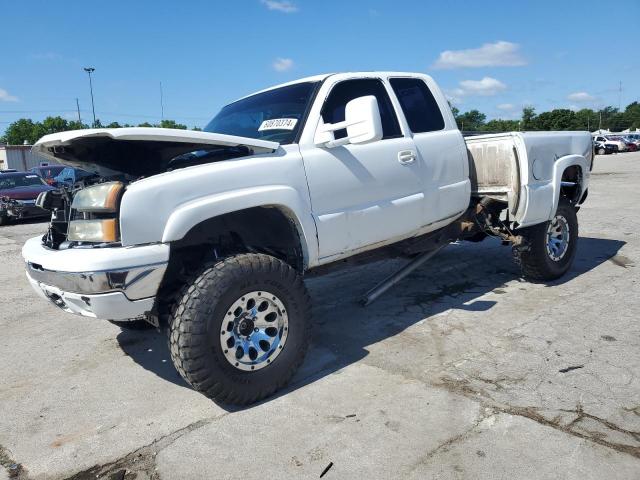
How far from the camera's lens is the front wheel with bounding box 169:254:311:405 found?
301 centimetres

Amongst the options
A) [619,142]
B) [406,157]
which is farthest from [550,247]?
[619,142]

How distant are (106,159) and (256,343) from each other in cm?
155

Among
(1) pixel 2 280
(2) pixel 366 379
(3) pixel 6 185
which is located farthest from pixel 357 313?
(3) pixel 6 185

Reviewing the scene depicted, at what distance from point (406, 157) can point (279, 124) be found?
1.03m

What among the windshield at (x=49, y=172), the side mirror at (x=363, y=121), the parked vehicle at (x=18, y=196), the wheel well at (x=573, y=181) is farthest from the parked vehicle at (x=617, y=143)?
the side mirror at (x=363, y=121)

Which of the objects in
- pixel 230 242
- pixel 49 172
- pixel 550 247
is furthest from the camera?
pixel 49 172

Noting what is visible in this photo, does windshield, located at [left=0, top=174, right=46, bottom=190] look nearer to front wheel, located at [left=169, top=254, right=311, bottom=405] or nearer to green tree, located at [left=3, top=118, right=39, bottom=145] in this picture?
front wheel, located at [left=169, top=254, right=311, bottom=405]

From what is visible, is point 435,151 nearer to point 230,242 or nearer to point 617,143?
point 230,242

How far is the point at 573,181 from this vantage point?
5.96 meters

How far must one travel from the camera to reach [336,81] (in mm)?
3988

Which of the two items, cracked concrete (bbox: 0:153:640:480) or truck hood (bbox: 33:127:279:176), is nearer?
cracked concrete (bbox: 0:153:640:480)

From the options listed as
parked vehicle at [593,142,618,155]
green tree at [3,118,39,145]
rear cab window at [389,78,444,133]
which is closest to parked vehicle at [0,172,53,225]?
rear cab window at [389,78,444,133]

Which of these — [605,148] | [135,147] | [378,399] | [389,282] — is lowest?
[378,399]

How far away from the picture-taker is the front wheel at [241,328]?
3008 mm
